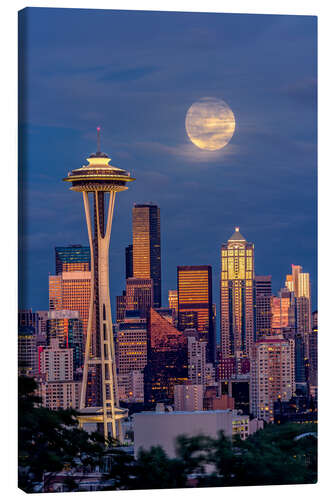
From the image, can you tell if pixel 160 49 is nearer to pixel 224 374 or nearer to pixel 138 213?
pixel 138 213

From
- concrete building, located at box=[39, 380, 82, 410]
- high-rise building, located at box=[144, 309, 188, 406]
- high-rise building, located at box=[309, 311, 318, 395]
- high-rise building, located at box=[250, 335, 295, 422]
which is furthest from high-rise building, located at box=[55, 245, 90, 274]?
high-rise building, located at box=[309, 311, 318, 395]

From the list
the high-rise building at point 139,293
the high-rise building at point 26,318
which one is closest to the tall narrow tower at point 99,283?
the high-rise building at point 139,293

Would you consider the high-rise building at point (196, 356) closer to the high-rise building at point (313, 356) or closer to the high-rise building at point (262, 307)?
the high-rise building at point (262, 307)

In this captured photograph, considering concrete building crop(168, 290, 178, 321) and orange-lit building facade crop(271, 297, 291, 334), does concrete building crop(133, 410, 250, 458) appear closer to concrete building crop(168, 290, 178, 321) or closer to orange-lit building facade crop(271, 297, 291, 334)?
orange-lit building facade crop(271, 297, 291, 334)

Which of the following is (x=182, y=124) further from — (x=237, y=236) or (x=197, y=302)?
(x=197, y=302)

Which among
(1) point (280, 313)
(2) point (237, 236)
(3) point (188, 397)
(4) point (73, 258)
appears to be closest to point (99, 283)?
(4) point (73, 258)
